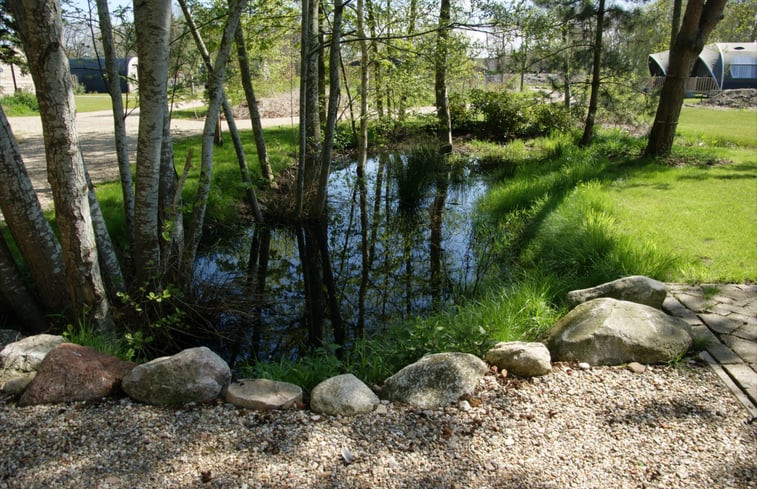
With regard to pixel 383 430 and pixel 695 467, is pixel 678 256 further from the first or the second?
pixel 383 430

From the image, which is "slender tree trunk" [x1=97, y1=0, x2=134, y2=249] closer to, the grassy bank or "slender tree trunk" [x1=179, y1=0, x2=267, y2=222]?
"slender tree trunk" [x1=179, y1=0, x2=267, y2=222]

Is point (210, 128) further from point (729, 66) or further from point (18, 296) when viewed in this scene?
point (729, 66)

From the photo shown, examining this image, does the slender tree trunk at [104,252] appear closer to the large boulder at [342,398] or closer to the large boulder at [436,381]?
the large boulder at [342,398]

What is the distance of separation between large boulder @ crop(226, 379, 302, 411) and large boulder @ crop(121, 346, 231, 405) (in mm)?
104

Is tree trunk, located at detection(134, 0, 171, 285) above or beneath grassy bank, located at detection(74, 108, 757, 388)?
above

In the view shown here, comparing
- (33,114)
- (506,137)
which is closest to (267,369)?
(506,137)

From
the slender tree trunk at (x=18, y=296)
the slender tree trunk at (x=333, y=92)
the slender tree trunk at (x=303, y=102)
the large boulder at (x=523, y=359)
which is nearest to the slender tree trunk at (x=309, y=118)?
the slender tree trunk at (x=303, y=102)

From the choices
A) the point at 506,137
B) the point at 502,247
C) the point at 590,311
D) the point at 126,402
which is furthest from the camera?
the point at 506,137

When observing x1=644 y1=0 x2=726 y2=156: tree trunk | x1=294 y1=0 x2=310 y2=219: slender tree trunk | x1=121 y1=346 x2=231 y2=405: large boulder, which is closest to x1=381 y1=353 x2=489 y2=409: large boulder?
x1=121 y1=346 x2=231 y2=405: large boulder

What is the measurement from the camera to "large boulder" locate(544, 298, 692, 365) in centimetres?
283

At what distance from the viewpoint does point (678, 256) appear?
4273 mm

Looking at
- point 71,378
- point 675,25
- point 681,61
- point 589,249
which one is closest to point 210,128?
point 71,378

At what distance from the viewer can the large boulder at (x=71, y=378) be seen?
248cm

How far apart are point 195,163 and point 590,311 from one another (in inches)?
277
